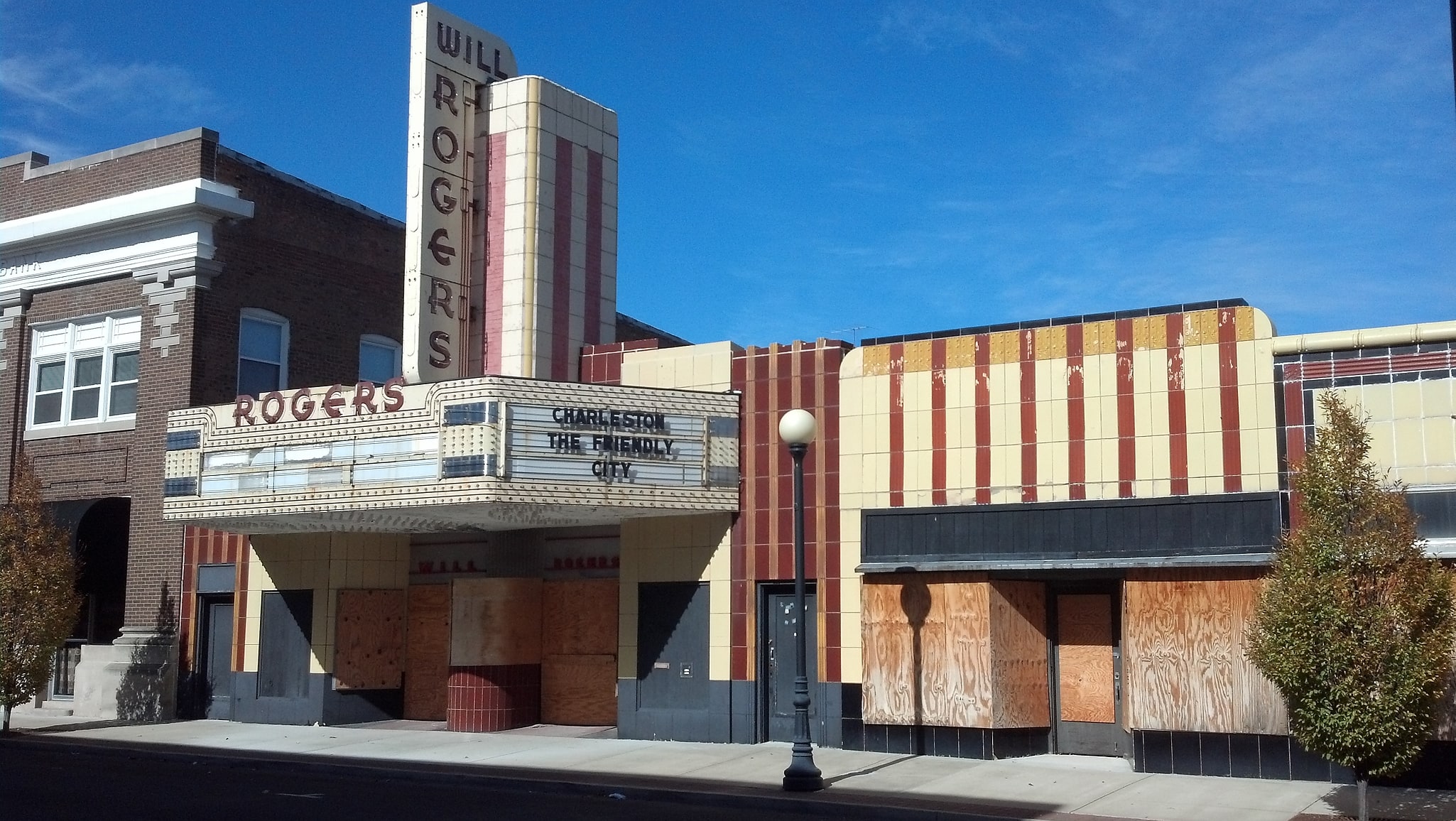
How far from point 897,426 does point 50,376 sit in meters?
19.7

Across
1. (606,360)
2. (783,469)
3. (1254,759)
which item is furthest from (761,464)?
(1254,759)

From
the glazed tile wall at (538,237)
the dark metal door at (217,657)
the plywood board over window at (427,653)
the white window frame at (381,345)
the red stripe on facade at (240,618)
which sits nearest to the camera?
the glazed tile wall at (538,237)

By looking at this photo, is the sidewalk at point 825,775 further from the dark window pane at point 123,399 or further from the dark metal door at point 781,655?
the dark window pane at point 123,399

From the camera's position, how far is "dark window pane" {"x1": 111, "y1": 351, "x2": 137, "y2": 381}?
28.5m

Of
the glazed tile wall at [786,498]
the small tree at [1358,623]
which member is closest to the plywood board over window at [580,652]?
the glazed tile wall at [786,498]

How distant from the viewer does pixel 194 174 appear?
27531 mm

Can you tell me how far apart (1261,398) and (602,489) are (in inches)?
372

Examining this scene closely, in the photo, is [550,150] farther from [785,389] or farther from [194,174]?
[194,174]

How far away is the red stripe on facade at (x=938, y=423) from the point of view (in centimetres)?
2022

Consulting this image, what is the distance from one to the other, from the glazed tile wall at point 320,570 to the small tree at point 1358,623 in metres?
17.0

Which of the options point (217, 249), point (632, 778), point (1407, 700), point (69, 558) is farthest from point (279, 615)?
point (1407, 700)

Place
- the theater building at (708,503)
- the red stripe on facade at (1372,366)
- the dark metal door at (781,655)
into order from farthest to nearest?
1. the dark metal door at (781,655)
2. the theater building at (708,503)
3. the red stripe on facade at (1372,366)

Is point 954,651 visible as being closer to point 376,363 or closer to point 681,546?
point 681,546

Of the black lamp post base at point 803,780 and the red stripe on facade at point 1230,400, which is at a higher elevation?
the red stripe on facade at point 1230,400
